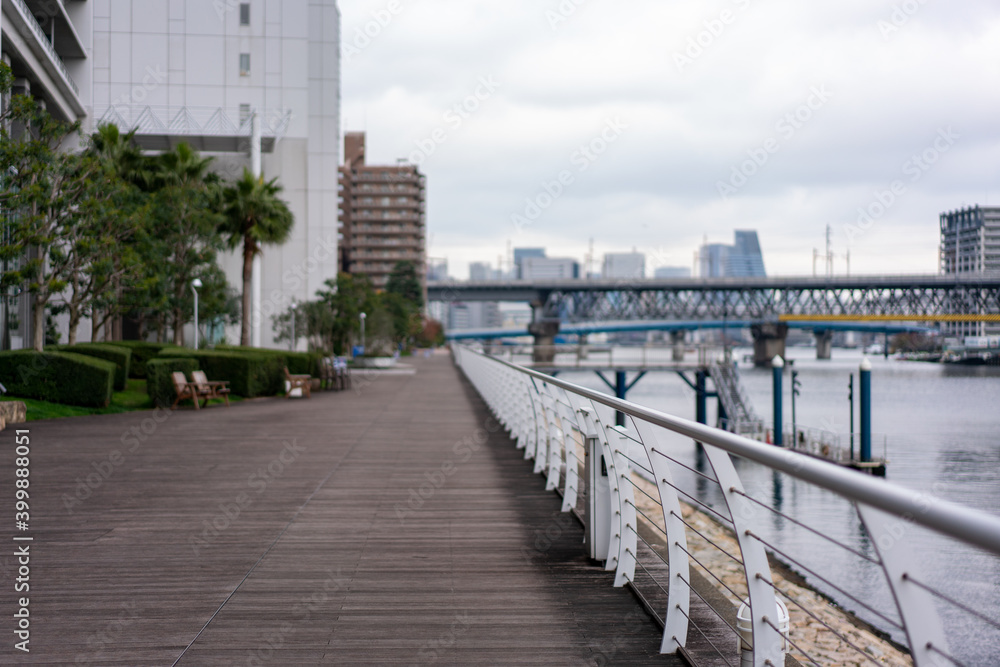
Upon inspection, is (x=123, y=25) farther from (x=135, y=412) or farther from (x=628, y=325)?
(x=628, y=325)

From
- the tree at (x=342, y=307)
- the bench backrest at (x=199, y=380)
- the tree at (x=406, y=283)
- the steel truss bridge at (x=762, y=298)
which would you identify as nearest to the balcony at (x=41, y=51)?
the bench backrest at (x=199, y=380)

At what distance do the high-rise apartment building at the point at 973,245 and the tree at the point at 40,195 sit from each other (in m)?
94.2

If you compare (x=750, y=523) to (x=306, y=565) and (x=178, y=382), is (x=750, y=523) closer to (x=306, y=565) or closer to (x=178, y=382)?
(x=306, y=565)

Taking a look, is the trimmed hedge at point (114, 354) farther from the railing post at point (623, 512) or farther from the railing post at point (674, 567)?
the railing post at point (674, 567)

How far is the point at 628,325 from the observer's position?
313 feet

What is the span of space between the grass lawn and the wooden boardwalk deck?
480 cm

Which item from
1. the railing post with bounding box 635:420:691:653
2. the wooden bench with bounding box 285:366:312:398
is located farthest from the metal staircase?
the railing post with bounding box 635:420:691:653

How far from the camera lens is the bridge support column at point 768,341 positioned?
93.2 m

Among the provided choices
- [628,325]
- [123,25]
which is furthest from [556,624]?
[628,325]

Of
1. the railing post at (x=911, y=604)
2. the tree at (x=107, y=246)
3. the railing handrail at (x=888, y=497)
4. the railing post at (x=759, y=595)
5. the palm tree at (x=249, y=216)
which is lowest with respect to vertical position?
the railing post at (x=759, y=595)

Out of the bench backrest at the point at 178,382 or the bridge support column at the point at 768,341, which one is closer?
the bench backrest at the point at 178,382

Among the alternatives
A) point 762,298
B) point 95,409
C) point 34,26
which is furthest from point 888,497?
point 762,298

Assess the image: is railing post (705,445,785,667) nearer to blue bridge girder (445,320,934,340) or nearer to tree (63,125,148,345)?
tree (63,125,148,345)

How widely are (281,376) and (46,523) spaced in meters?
17.5
